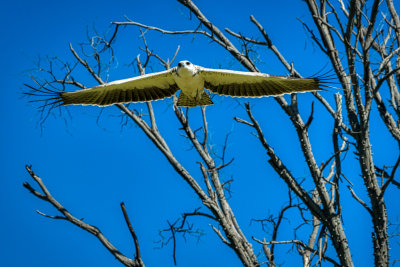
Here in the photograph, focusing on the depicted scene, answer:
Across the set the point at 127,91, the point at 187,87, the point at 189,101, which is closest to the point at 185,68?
the point at 187,87

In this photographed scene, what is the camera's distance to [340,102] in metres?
6.23

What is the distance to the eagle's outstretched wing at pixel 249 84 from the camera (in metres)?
6.33

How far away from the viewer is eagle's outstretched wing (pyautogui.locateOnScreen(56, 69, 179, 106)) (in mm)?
6367

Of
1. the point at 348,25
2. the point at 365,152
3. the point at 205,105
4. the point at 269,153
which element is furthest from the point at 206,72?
the point at 365,152

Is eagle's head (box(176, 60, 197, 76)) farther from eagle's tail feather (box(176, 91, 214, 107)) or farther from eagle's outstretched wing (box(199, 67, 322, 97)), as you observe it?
eagle's tail feather (box(176, 91, 214, 107))

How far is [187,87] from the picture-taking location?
653cm

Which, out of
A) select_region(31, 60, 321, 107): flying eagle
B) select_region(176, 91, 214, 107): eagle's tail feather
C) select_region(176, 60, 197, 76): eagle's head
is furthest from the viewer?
select_region(176, 91, 214, 107): eagle's tail feather

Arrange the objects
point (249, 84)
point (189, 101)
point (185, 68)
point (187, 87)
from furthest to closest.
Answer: point (249, 84), point (189, 101), point (187, 87), point (185, 68)

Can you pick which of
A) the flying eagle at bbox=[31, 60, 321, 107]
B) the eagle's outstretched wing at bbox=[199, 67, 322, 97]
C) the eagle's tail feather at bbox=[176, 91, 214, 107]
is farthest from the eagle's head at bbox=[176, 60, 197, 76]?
the eagle's tail feather at bbox=[176, 91, 214, 107]

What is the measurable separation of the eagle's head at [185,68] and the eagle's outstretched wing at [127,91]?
250mm

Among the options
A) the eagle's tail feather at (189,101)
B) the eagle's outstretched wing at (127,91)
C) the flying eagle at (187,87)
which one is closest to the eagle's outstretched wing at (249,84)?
the flying eagle at (187,87)

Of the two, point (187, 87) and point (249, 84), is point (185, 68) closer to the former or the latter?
point (187, 87)

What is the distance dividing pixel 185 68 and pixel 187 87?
0.45 metres

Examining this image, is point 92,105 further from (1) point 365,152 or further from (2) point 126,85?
(1) point 365,152
